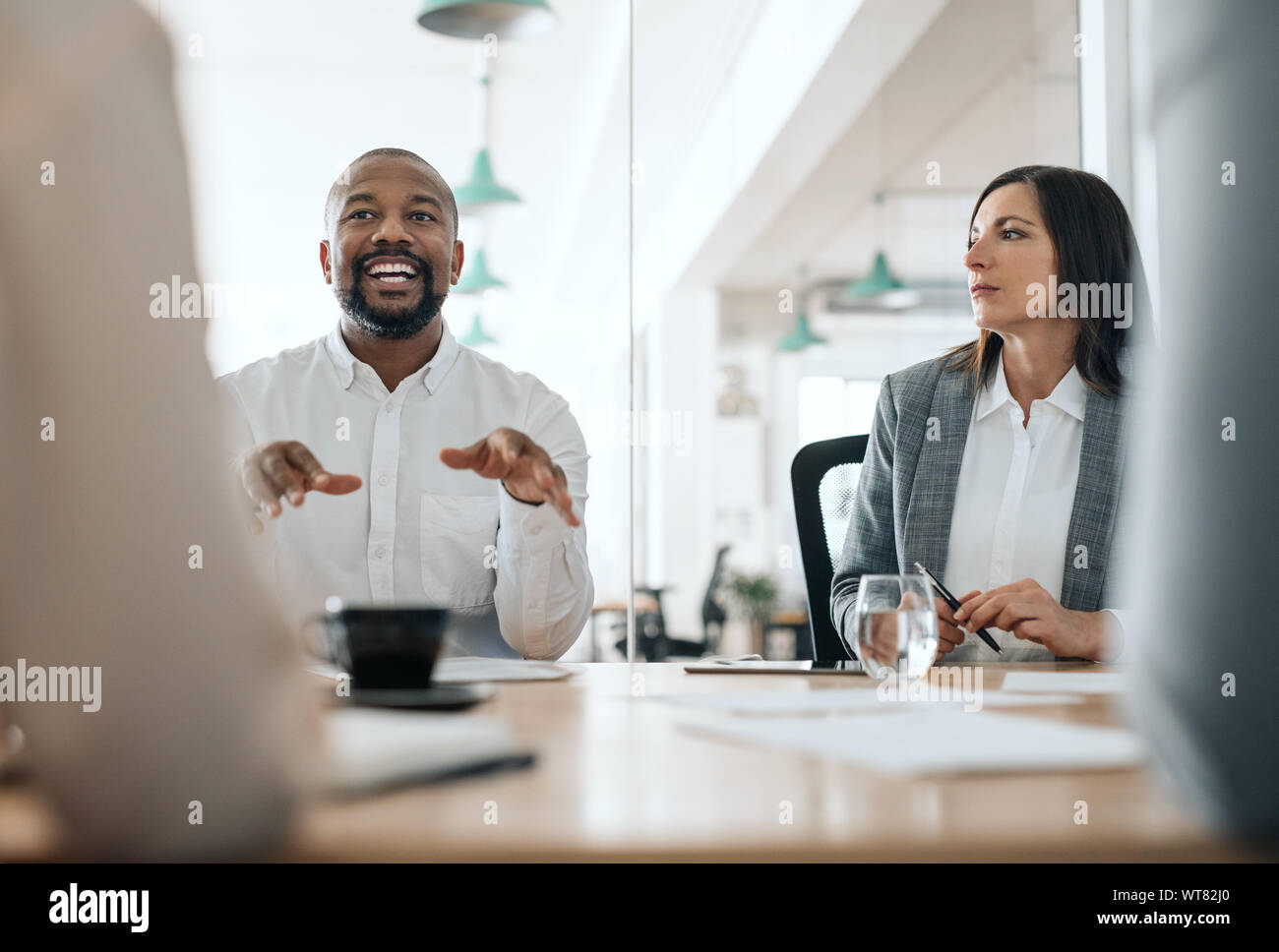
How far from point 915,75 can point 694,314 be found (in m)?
3.90

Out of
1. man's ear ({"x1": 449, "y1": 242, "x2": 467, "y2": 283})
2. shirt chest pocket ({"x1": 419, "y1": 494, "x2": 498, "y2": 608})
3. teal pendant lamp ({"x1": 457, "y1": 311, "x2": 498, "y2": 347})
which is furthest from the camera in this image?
teal pendant lamp ({"x1": 457, "y1": 311, "x2": 498, "y2": 347})

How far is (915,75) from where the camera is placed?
425cm

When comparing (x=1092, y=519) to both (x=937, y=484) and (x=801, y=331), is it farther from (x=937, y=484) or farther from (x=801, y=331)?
(x=801, y=331)

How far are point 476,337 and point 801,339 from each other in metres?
5.72

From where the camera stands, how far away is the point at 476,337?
243 cm

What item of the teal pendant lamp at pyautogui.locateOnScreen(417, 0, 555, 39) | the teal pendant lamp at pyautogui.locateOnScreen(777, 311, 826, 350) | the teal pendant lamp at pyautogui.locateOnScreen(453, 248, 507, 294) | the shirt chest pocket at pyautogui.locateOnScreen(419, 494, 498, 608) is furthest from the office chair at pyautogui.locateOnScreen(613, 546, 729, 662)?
the shirt chest pocket at pyautogui.locateOnScreen(419, 494, 498, 608)

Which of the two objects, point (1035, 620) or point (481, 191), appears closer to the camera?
point (1035, 620)

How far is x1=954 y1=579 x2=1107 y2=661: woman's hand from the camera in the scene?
4.63 ft

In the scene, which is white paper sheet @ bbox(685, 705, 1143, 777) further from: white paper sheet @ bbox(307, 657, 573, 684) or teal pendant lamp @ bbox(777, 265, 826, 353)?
teal pendant lamp @ bbox(777, 265, 826, 353)

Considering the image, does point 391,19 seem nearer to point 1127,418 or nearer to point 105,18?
point 1127,418

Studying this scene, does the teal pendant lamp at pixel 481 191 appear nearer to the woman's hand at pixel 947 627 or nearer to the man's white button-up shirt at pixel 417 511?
the man's white button-up shirt at pixel 417 511

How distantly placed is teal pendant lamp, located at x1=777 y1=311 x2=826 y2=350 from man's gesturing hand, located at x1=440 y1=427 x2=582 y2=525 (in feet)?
22.2

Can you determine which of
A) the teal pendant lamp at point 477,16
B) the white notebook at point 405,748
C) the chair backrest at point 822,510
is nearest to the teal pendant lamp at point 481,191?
the teal pendant lamp at point 477,16

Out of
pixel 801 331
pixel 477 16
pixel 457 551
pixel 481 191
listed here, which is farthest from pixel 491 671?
pixel 801 331
